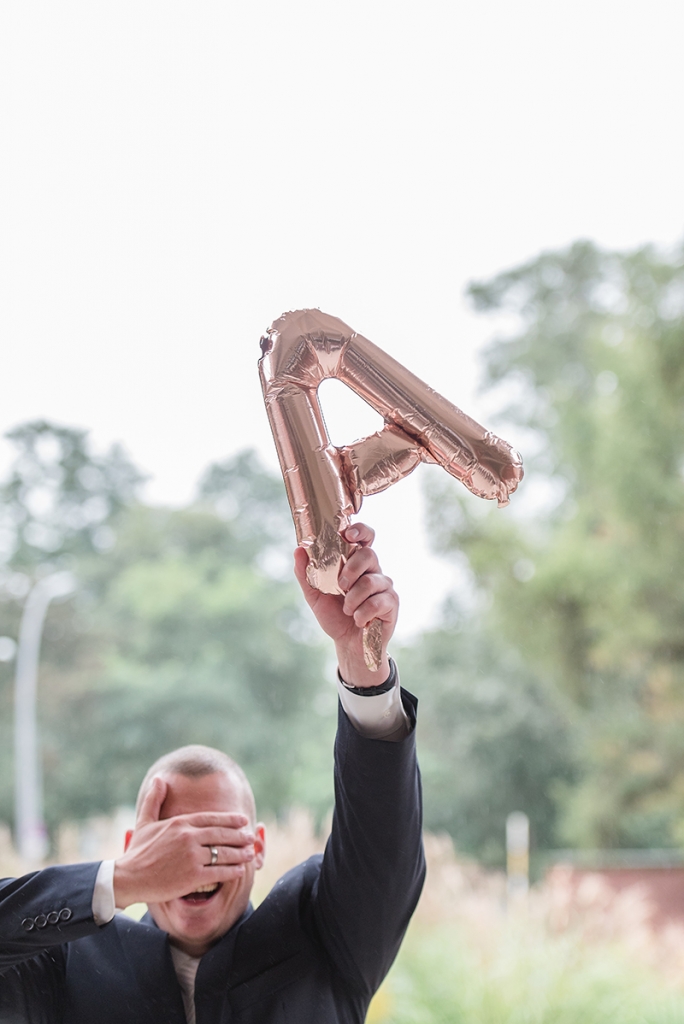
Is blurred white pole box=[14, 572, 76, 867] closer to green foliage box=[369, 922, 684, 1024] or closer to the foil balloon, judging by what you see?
green foliage box=[369, 922, 684, 1024]

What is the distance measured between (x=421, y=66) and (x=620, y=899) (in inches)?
112

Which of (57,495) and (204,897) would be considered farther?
(57,495)

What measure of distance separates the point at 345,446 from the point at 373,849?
1.28 feet

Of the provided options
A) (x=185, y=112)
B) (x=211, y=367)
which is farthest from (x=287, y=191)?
(x=211, y=367)

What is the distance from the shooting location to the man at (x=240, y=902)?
90 centimetres

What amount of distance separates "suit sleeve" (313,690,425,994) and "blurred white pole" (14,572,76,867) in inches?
132

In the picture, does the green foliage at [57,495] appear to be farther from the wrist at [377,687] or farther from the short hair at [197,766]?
the wrist at [377,687]

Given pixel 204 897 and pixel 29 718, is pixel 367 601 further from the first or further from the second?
pixel 29 718

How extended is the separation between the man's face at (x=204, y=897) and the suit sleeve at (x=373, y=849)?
117 mm

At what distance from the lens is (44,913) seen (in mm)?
898

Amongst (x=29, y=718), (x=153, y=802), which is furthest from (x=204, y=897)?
(x=29, y=718)

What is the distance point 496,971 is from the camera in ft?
8.99

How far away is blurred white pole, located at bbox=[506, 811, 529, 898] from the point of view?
12.3 feet

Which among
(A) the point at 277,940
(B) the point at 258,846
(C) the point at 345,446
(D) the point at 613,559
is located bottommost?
(A) the point at 277,940
